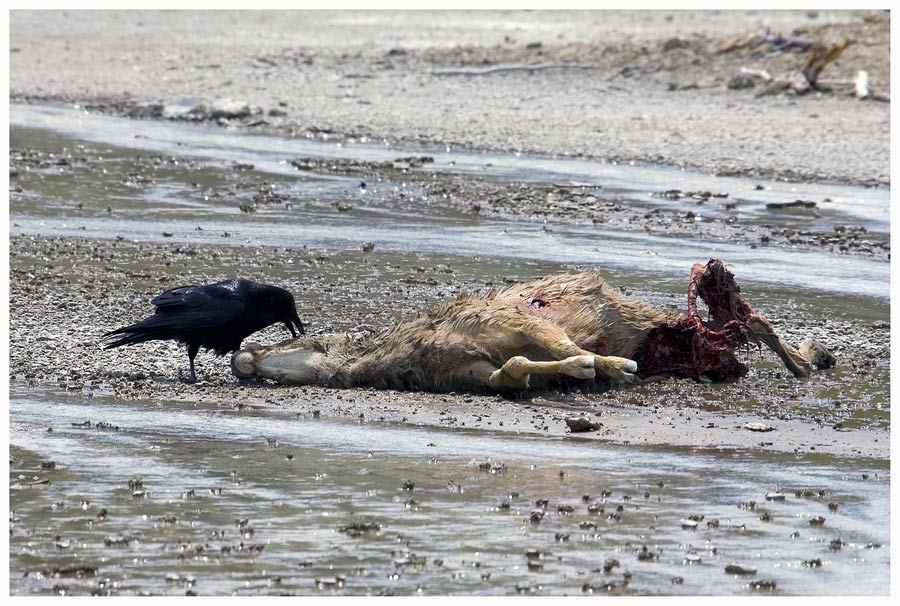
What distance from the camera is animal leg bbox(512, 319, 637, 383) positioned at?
7587mm

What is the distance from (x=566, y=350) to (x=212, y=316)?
183 cm

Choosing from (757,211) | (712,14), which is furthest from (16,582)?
(712,14)

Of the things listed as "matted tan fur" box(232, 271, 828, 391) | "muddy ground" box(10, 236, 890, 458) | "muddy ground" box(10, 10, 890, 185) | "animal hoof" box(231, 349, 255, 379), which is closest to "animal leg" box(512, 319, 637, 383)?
"matted tan fur" box(232, 271, 828, 391)

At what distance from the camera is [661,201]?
13.7 meters

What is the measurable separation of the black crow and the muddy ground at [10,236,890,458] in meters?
0.23

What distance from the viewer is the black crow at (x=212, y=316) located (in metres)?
7.89

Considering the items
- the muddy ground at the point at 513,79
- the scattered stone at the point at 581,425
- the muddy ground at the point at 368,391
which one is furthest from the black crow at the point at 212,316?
the muddy ground at the point at 513,79

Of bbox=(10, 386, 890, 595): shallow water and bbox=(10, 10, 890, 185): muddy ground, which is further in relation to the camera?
bbox=(10, 10, 890, 185): muddy ground

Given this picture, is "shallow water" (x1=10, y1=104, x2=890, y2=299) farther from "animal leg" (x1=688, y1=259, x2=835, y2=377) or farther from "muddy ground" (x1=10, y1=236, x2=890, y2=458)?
"animal leg" (x1=688, y1=259, x2=835, y2=377)

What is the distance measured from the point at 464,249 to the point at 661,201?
282 centimetres

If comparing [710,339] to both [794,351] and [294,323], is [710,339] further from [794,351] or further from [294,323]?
[294,323]

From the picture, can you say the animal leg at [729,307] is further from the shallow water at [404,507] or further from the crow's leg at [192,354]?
the crow's leg at [192,354]
